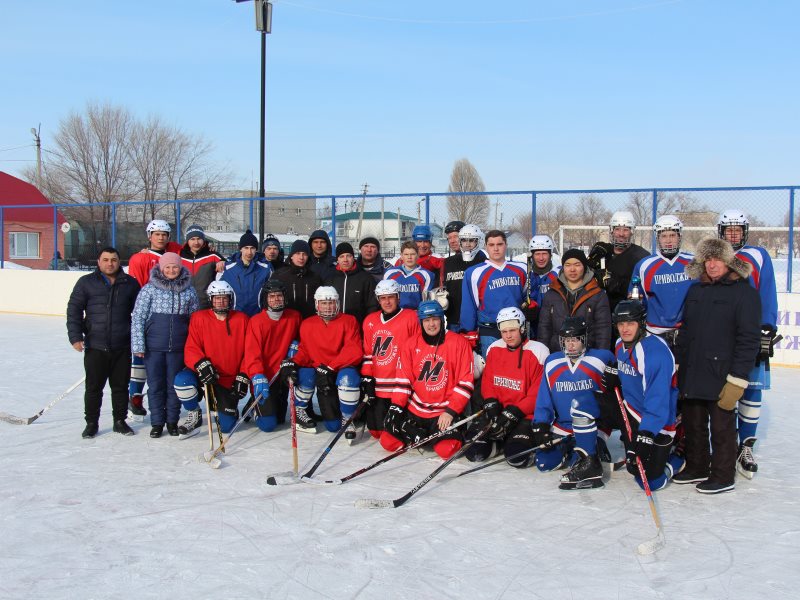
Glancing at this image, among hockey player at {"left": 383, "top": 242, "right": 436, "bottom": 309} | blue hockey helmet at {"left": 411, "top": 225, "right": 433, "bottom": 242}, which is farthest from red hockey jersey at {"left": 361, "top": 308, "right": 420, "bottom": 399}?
blue hockey helmet at {"left": 411, "top": 225, "right": 433, "bottom": 242}

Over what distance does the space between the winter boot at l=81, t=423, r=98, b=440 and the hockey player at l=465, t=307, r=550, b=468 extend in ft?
8.06

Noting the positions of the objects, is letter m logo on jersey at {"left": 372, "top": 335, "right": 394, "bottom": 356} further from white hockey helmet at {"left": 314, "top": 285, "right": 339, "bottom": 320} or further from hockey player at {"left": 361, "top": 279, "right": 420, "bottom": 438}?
white hockey helmet at {"left": 314, "top": 285, "right": 339, "bottom": 320}

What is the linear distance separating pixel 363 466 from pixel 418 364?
0.72 m

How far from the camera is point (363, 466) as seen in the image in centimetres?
419

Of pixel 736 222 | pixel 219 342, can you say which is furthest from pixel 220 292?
pixel 736 222

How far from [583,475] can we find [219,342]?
248cm

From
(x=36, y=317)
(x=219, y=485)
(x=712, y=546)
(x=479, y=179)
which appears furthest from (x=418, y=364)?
(x=479, y=179)

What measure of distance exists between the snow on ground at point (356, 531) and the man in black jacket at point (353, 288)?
1.09 m

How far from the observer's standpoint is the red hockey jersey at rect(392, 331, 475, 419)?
4395 mm

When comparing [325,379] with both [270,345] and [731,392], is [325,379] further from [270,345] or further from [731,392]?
[731,392]

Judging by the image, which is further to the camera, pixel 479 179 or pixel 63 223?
pixel 479 179

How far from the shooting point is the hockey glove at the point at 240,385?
4.81 meters

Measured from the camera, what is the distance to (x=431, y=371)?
4438 mm

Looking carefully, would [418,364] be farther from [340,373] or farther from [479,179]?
[479,179]
